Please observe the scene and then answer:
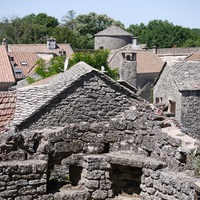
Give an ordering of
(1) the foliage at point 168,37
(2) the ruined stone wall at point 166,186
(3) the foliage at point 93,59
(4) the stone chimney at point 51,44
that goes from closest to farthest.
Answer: (2) the ruined stone wall at point 166,186
(3) the foliage at point 93,59
(4) the stone chimney at point 51,44
(1) the foliage at point 168,37

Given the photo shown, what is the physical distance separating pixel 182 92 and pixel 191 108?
2.65ft

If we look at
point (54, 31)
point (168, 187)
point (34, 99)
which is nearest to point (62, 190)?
point (168, 187)

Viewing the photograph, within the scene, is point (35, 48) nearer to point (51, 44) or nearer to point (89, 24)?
point (51, 44)

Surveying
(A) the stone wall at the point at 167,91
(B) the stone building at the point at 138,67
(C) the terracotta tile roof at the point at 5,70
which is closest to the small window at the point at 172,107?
(A) the stone wall at the point at 167,91

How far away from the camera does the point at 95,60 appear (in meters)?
29.0

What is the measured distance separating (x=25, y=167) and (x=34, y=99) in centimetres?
566

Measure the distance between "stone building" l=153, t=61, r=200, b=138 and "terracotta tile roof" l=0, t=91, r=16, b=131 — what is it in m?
7.88

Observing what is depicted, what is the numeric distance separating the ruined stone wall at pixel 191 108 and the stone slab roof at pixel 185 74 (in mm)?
291

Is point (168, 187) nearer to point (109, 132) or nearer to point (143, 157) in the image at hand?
point (143, 157)

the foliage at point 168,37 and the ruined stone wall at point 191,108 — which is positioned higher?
the foliage at point 168,37

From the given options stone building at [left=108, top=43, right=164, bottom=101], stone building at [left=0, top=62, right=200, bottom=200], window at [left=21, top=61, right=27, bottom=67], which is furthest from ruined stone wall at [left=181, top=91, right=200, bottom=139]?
window at [left=21, top=61, right=27, bottom=67]

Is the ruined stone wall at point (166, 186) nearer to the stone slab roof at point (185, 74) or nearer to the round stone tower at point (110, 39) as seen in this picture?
the stone slab roof at point (185, 74)

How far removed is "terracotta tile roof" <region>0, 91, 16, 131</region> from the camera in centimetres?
1045

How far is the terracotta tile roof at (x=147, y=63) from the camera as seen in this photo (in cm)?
4072
